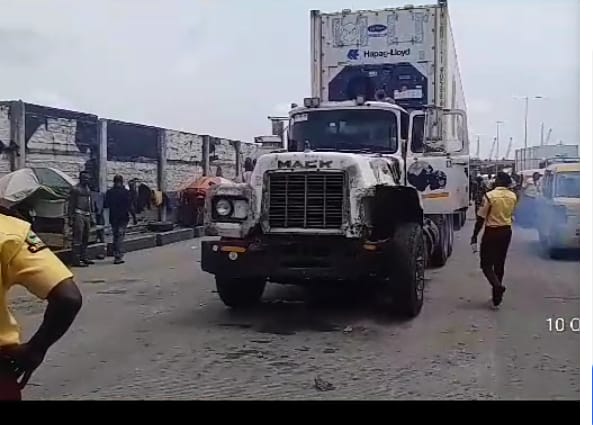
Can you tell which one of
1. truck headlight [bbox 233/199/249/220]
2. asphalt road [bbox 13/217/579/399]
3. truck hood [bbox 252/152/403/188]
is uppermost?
truck hood [bbox 252/152/403/188]

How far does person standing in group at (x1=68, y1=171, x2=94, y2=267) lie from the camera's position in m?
3.45

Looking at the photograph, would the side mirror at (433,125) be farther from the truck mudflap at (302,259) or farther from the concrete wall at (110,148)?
the concrete wall at (110,148)

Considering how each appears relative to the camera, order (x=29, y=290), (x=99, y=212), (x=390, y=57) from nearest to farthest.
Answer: (x=29, y=290), (x=99, y=212), (x=390, y=57)

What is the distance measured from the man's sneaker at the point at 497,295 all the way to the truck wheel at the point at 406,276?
1.55 ft

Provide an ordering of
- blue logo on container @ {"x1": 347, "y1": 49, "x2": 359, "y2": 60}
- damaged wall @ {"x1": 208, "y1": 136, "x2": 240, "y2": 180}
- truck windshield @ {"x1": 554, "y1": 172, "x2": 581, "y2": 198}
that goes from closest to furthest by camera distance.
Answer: truck windshield @ {"x1": 554, "y1": 172, "x2": 581, "y2": 198} < damaged wall @ {"x1": 208, "y1": 136, "x2": 240, "y2": 180} < blue logo on container @ {"x1": 347, "y1": 49, "x2": 359, "y2": 60}

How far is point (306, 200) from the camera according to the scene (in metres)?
4.08

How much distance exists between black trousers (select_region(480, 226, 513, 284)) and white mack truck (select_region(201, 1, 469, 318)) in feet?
1.36

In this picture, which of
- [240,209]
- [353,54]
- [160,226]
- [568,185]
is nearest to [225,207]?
[240,209]

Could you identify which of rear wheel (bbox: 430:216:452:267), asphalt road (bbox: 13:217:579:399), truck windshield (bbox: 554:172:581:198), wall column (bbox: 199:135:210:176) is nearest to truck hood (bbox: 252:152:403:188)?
wall column (bbox: 199:135:210:176)

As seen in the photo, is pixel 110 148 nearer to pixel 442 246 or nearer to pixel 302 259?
pixel 302 259

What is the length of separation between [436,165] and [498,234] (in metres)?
0.77

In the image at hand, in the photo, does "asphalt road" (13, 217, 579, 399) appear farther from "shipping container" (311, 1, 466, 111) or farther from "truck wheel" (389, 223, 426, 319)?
"shipping container" (311, 1, 466, 111)

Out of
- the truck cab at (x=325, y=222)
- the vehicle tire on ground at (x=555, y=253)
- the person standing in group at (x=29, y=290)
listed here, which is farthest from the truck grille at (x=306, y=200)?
the person standing in group at (x=29, y=290)

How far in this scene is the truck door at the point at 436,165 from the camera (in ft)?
13.9
